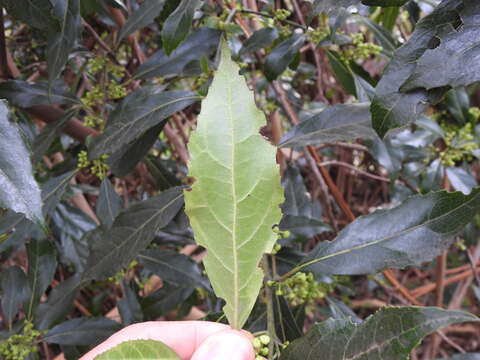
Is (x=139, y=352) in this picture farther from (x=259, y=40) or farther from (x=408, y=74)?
(x=259, y=40)

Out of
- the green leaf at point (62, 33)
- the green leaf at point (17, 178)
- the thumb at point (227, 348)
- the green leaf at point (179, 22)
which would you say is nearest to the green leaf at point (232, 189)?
the thumb at point (227, 348)

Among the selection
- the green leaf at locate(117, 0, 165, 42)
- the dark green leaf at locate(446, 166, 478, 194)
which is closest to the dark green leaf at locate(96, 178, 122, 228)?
the green leaf at locate(117, 0, 165, 42)

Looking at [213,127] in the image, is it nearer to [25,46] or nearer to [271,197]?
[271,197]

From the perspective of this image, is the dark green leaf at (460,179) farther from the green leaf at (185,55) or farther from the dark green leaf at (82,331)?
the dark green leaf at (82,331)

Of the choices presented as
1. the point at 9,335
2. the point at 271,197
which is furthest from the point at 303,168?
the point at 271,197

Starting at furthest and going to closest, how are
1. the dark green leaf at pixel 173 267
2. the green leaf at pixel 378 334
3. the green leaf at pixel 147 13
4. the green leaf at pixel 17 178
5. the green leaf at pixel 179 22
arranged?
the dark green leaf at pixel 173 267
the green leaf at pixel 147 13
the green leaf at pixel 179 22
the green leaf at pixel 17 178
the green leaf at pixel 378 334

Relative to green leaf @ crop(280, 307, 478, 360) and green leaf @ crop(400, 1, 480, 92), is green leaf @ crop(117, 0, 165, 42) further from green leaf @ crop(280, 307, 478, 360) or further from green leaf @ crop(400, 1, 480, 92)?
green leaf @ crop(280, 307, 478, 360)

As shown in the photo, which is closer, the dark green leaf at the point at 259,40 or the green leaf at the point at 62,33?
the green leaf at the point at 62,33
